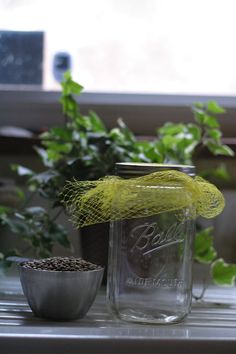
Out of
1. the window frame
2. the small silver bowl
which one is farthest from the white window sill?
the window frame

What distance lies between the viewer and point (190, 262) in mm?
829

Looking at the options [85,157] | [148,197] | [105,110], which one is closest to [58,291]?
[148,197]

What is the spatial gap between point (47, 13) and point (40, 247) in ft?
1.73

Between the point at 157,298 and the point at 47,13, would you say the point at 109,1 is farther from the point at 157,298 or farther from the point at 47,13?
the point at 157,298

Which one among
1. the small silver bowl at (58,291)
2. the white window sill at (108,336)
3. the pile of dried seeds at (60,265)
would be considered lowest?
the white window sill at (108,336)

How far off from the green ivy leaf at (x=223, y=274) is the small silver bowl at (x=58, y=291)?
0.26 meters

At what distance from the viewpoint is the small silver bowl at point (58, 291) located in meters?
0.75

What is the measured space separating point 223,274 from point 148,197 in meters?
0.24

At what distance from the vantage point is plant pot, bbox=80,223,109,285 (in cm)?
99

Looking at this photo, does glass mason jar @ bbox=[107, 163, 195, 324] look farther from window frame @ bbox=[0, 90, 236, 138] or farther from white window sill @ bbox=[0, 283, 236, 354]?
window frame @ bbox=[0, 90, 236, 138]

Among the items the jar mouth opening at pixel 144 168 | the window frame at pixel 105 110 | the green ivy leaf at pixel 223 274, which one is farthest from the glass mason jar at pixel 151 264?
the window frame at pixel 105 110

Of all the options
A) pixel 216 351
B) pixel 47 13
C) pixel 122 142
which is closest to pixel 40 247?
pixel 122 142

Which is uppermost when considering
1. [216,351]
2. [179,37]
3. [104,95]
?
[179,37]

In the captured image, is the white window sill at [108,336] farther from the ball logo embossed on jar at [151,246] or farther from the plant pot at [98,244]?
the plant pot at [98,244]
